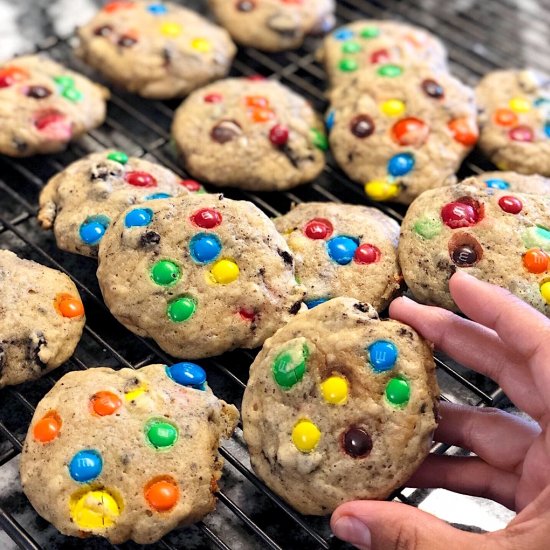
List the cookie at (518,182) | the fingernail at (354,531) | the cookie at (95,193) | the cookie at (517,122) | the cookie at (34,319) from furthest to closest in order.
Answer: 1. the cookie at (517,122)
2. the cookie at (518,182)
3. the cookie at (95,193)
4. the cookie at (34,319)
5. the fingernail at (354,531)

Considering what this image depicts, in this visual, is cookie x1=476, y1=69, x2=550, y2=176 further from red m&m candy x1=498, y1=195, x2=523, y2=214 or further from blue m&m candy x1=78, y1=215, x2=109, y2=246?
blue m&m candy x1=78, y1=215, x2=109, y2=246

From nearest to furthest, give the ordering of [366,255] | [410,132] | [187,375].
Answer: [187,375]
[366,255]
[410,132]

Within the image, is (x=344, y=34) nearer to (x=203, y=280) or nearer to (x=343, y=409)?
(x=203, y=280)

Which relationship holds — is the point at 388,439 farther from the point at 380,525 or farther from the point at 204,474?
the point at 204,474

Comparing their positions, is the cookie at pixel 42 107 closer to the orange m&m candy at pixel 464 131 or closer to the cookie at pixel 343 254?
the cookie at pixel 343 254

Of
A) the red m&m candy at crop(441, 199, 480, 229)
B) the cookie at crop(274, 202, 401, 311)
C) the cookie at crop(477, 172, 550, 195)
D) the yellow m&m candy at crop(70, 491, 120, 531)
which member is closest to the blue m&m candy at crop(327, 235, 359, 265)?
the cookie at crop(274, 202, 401, 311)

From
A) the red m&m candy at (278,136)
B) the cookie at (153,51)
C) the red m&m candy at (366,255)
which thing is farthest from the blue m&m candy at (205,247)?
the cookie at (153,51)

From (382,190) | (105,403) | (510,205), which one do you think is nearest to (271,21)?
(382,190)
